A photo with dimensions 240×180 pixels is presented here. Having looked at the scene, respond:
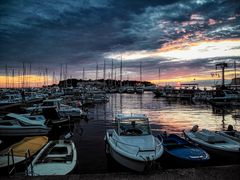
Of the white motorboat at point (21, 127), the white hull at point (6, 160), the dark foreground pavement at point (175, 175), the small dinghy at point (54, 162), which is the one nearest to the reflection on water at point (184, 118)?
the white motorboat at point (21, 127)

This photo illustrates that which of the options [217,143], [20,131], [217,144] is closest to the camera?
[217,144]

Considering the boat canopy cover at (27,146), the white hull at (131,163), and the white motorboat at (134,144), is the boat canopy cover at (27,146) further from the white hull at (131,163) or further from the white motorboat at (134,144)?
the white hull at (131,163)

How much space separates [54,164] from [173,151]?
629 centimetres

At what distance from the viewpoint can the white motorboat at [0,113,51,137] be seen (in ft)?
65.5

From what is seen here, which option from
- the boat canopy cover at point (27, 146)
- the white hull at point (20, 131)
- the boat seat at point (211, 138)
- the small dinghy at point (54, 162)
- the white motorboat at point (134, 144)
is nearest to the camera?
the small dinghy at point (54, 162)

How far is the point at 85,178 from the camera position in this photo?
4.63 metres

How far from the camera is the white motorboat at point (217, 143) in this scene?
40.3 feet

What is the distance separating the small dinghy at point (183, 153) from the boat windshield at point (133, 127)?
160 cm

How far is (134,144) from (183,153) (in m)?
2.67

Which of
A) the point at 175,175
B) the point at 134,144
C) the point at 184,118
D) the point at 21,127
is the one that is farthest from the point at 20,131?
the point at 184,118

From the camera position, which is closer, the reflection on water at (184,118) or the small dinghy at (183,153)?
the small dinghy at (183,153)

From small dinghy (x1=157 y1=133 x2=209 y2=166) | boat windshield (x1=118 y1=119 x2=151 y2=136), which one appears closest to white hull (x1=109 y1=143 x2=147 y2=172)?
boat windshield (x1=118 y1=119 x2=151 y2=136)

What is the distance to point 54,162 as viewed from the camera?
974 centimetres

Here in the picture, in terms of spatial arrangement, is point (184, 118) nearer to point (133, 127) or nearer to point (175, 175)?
point (133, 127)
